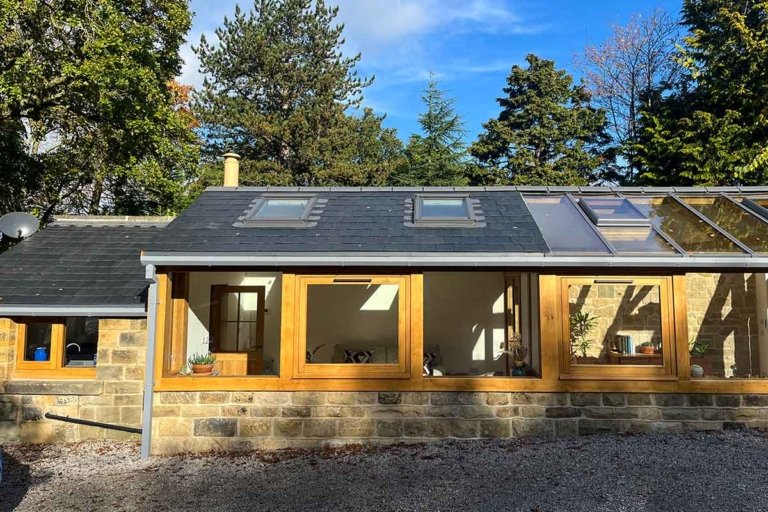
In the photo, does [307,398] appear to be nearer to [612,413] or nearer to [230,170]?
[612,413]

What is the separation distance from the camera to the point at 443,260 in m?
6.20

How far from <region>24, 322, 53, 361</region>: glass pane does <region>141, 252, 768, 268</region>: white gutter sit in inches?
101

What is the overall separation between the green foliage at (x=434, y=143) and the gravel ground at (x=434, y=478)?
742 inches

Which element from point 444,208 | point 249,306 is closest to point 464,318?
point 444,208

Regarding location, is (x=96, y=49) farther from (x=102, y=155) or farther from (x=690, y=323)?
(x=690, y=323)

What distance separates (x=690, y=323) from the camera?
30.6 feet

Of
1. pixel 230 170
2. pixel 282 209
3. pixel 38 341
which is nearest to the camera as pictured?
pixel 38 341

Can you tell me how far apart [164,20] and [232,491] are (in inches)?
498

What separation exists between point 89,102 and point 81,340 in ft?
26.7

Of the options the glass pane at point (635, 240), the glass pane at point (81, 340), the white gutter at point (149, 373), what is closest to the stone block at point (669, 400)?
the glass pane at point (635, 240)

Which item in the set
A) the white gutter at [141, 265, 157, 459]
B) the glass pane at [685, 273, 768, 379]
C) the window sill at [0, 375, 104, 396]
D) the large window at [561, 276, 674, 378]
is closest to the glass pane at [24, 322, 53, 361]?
the window sill at [0, 375, 104, 396]

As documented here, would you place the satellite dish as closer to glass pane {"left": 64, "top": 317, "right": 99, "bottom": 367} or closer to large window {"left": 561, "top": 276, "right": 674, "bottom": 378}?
glass pane {"left": 64, "top": 317, "right": 99, "bottom": 367}

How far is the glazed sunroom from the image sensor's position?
6.29 metres

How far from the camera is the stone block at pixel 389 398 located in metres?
6.30
